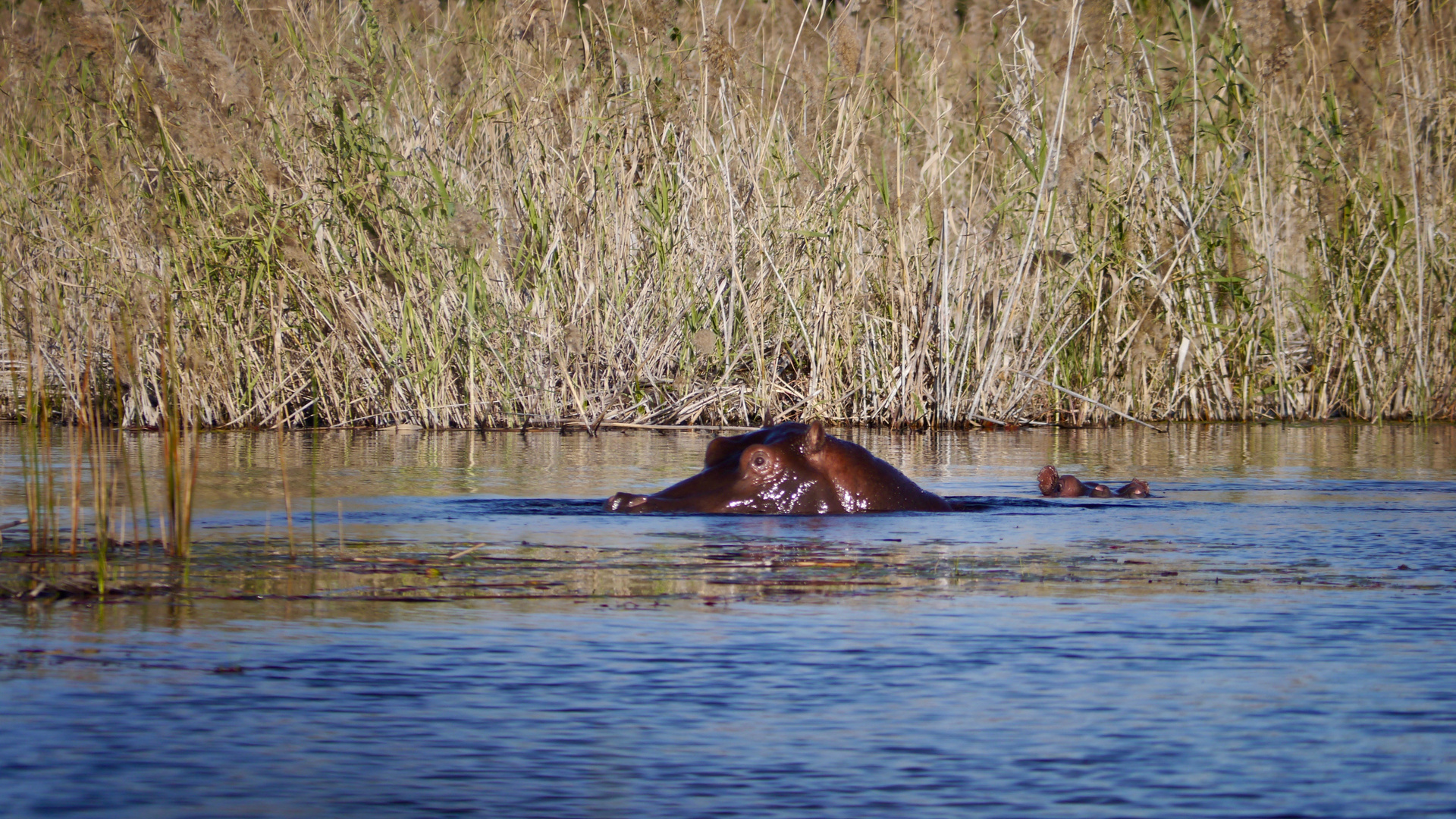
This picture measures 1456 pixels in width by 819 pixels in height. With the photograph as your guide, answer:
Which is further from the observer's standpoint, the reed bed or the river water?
the reed bed

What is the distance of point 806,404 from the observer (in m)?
8.86

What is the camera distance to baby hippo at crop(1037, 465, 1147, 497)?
5492mm

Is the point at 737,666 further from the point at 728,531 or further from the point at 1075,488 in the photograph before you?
the point at 1075,488

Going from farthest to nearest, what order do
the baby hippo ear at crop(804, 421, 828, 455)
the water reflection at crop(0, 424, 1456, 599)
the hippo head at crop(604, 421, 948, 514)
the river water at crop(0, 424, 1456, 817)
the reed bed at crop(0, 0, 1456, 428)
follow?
the reed bed at crop(0, 0, 1456, 428) → the hippo head at crop(604, 421, 948, 514) → the baby hippo ear at crop(804, 421, 828, 455) → the water reflection at crop(0, 424, 1456, 599) → the river water at crop(0, 424, 1456, 817)

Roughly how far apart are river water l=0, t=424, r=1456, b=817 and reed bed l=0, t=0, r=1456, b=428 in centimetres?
333

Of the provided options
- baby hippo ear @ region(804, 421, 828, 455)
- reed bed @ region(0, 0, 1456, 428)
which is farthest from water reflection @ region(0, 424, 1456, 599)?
reed bed @ region(0, 0, 1456, 428)

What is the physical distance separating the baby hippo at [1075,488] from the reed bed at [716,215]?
282 cm

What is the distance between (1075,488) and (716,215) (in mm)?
→ 3682

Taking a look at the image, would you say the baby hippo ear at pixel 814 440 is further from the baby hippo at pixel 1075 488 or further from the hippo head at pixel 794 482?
the baby hippo at pixel 1075 488

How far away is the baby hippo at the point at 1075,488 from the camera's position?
216 inches

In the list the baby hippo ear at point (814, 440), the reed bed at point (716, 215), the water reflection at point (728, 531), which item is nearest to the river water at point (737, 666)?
the water reflection at point (728, 531)

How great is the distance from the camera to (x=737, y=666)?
2773mm

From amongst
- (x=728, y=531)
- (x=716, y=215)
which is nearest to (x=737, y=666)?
(x=728, y=531)

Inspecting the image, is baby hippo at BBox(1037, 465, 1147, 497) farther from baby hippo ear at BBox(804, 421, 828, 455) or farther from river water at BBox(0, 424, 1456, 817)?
baby hippo ear at BBox(804, 421, 828, 455)
